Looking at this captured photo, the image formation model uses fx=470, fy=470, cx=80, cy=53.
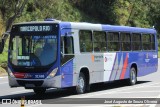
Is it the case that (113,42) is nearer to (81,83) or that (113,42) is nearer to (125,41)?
(125,41)

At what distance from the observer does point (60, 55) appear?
17.0m

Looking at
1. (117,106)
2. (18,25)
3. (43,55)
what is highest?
(18,25)

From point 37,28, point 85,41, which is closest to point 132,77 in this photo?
point 85,41

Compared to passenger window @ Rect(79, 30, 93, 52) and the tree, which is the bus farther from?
the tree

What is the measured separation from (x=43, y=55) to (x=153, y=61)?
10.6 m

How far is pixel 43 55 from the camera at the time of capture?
1709 cm

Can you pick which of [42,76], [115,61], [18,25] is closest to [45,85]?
[42,76]

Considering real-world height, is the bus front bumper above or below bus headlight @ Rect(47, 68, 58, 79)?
below

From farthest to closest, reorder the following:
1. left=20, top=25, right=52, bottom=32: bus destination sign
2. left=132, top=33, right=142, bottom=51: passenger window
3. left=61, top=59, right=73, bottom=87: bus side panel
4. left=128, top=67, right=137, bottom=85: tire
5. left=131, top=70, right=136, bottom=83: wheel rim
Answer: left=132, top=33, right=142, bottom=51: passenger window < left=131, top=70, right=136, bottom=83: wheel rim < left=128, top=67, right=137, bottom=85: tire < left=20, top=25, right=52, bottom=32: bus destination sign < left=61, top=59, right=73, bottom=87: bus side panel

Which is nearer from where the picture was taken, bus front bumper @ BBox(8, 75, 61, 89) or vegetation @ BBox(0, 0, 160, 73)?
bus front bumper @ BBox(8, 75, 61, 89)

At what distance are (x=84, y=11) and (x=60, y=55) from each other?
1746 inches

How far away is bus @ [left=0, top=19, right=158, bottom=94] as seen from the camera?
17000mm

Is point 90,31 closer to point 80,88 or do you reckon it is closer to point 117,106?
point 80,88

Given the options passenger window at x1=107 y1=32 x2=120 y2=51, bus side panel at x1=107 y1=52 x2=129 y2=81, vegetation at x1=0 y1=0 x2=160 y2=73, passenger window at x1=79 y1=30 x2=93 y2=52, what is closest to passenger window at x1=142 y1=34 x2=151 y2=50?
bus side panel at x1=107 y1=52 x2=129 y2=81
